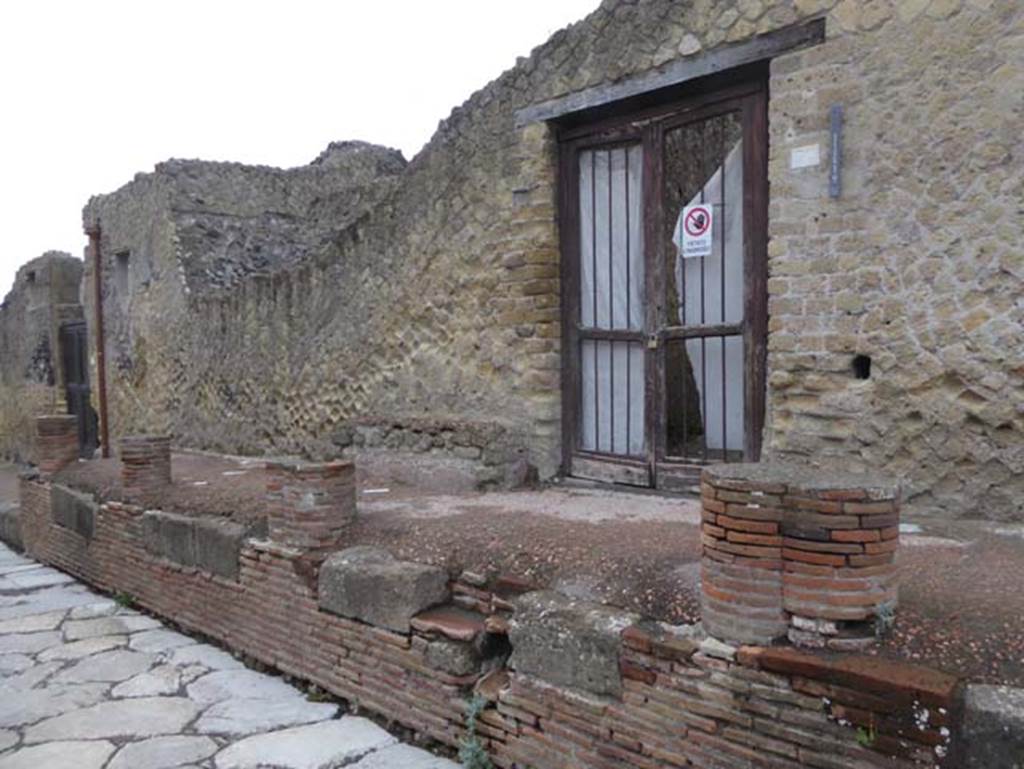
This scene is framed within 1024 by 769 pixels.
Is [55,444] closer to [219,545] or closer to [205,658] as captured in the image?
[219,545]

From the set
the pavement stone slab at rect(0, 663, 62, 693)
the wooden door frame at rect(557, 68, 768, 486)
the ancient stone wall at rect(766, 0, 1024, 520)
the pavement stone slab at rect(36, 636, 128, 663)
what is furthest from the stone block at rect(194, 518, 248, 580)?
the ancient stone wall at rect(766, 0, 1024, 520)

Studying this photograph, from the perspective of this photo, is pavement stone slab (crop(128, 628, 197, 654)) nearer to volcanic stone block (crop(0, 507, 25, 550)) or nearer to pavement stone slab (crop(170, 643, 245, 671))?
pavement stone slab (crop(170, 643, 245, 671))

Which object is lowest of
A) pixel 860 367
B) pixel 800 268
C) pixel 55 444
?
pixel 55 444

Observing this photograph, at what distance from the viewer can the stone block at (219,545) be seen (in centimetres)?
493

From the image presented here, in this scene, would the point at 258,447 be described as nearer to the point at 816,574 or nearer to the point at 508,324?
the point at 508,324

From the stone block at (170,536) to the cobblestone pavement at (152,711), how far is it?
0.49m

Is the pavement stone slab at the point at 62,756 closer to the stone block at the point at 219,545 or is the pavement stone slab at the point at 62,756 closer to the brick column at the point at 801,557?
the stone block at the point at 219,545

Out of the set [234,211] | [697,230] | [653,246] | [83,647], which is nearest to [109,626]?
[83,647]

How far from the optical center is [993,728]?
6.98ft

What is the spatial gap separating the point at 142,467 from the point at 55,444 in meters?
2.29

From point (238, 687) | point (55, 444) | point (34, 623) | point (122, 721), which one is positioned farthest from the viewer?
point (55, 444)

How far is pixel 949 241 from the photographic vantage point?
3.79m

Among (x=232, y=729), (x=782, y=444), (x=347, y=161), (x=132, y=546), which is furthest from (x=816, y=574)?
(x=347, y=161)

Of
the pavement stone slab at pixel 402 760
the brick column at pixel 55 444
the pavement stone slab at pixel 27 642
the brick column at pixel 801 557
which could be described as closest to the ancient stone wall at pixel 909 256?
the brick column at pixel 801 557
